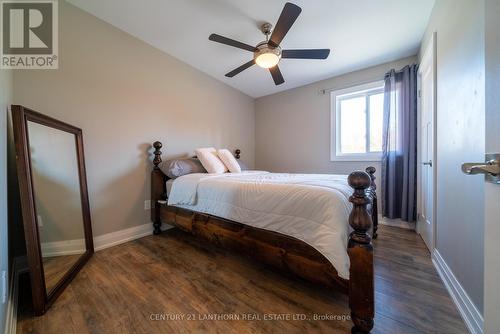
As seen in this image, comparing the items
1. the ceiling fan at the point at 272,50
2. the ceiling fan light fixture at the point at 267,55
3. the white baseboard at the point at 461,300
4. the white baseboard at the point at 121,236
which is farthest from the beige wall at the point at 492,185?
the white baseboard at the point at 121,236

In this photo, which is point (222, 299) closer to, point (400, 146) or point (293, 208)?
point (293, 208)

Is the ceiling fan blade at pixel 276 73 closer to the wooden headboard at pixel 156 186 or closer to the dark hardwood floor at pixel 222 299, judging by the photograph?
the wooden headboard at pixel 156 186

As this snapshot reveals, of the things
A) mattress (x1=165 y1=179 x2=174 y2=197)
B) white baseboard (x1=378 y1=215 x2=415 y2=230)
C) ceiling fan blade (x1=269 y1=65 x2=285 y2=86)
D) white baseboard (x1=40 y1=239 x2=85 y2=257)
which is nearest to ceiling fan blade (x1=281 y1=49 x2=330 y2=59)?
ceiling fan blade (x1=269 y1=65 x2=285 y2=86)

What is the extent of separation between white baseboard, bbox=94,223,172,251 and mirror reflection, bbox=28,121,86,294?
235 millimetres

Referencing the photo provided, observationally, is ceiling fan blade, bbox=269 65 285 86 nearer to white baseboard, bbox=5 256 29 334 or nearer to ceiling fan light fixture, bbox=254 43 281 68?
ceiling fan light fixture, bbox=254 43 281 68

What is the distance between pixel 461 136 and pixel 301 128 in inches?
98.3

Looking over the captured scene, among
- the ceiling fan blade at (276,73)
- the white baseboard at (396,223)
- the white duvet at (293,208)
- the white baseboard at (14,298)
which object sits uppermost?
the ceiling fan blade at (276,73)

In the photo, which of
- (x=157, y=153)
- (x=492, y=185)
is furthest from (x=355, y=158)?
(x=157, y=153)

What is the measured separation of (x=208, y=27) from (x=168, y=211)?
2267 millimetres

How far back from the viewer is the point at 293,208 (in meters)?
1.33

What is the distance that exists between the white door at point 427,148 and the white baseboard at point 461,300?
354 mm

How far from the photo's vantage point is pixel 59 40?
1.94m

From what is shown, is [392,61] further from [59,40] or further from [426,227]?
[59,40]

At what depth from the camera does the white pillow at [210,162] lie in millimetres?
Answer: 2686
